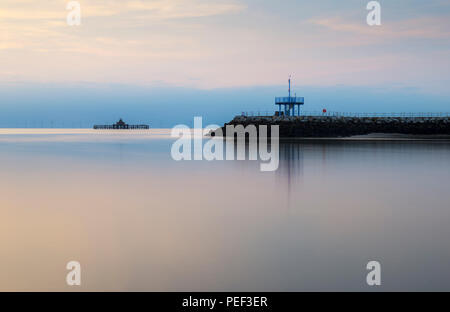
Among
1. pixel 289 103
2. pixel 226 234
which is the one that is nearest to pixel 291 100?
pixel 289 103

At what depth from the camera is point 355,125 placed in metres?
71.6

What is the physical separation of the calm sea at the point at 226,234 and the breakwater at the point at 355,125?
2089 inches

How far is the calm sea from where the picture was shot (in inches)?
260

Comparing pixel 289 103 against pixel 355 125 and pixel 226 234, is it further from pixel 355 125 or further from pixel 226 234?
pixel 226 234

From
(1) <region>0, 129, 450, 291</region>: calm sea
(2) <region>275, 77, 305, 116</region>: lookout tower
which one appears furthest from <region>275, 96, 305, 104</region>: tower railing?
(1) <region>0, 129, 450, 291</region>: calm sea

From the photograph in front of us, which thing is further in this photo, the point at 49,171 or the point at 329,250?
the point at 49,171

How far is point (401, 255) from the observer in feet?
25.3

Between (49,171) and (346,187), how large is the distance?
1510 centimetres

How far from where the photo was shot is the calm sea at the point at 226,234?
6.61 m

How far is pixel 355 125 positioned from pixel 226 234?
216ft

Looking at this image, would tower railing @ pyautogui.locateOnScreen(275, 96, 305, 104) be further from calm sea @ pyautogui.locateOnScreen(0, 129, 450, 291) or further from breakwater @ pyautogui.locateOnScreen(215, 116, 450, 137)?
calm sea @ pyautogui.locateOnScreen(0, 129, 450, 291)
